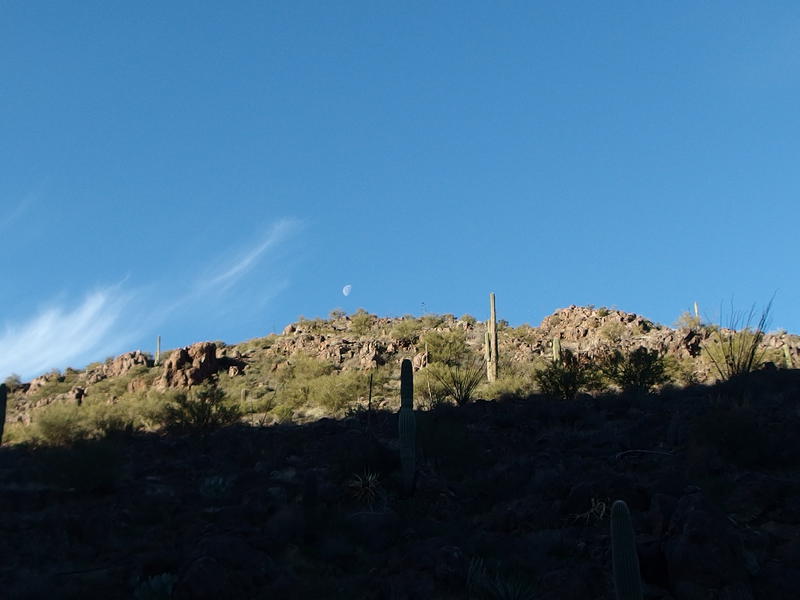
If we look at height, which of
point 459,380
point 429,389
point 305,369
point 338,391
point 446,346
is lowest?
point 429,389

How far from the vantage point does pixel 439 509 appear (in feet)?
53.3

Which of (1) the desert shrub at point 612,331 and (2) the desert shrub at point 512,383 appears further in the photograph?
(1) the desert shrub at point 612,331

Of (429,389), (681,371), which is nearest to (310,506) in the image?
(429,389)

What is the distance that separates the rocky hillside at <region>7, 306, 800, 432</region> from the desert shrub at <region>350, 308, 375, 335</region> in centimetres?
14

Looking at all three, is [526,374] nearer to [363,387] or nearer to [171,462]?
[363,387]

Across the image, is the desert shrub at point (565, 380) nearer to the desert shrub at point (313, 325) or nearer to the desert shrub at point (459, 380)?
the desert shrub at point (459, 380)

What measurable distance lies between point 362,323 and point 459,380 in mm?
26128

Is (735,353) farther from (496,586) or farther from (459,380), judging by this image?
(496,586)

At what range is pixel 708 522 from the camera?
1130cm

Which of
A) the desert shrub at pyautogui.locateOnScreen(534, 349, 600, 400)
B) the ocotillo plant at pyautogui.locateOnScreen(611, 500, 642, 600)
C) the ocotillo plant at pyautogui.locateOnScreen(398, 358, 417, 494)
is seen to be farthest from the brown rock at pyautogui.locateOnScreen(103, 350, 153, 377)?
the ocotillo plant at pyautogui.locateOnScreen(611, 500, 642, 600)

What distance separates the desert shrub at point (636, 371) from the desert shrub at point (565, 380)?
65 cm

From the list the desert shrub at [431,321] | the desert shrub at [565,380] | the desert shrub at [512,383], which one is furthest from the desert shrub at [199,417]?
the desert shrub at [431,321]

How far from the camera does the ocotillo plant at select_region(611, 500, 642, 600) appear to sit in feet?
30.3

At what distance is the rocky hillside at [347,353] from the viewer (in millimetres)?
37781
